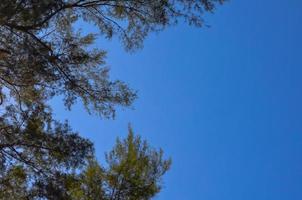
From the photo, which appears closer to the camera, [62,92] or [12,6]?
[12,6]

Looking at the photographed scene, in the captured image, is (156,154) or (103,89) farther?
(156,154)

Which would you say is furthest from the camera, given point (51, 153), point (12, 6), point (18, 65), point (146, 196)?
point (146, 196)

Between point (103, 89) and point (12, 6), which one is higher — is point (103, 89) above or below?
above

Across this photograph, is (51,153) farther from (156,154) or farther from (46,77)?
(156,154)

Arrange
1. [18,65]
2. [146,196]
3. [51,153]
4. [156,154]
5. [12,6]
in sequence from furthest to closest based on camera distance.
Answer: [156,154] → [146,196] → [51,153] → [18,65] → [12,6]

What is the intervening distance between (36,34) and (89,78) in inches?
55.2

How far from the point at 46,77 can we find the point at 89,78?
114 centimetres

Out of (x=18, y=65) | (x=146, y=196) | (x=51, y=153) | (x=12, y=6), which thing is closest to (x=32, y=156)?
(x=51, y=153)

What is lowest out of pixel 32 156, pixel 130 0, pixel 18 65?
pixel 32 156

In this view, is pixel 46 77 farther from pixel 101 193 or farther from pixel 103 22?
pixel 101 193

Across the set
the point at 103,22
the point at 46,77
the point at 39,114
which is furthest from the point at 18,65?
the point at 103,22

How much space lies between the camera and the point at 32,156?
9531mm

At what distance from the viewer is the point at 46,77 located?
9.50 m

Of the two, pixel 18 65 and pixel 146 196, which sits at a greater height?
pixel 18 65
